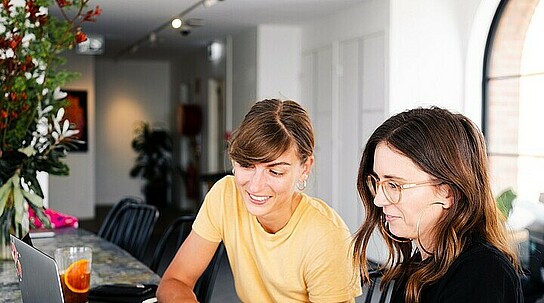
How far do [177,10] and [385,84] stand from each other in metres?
2.34

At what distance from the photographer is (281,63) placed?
325 inches

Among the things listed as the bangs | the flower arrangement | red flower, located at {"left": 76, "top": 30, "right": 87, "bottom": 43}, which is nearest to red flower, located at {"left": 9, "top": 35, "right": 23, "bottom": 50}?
the flower arrangement

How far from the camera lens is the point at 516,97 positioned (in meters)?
5.75

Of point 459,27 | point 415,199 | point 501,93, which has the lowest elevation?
point 415,199

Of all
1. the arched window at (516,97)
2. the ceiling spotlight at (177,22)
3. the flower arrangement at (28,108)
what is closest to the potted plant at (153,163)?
the ceiling spotlight at (177,22)

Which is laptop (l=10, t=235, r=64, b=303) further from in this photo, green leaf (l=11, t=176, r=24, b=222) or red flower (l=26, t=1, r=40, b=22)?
red flower (l=26, t=1, r=40, b=22)

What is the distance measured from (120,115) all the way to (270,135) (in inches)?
422

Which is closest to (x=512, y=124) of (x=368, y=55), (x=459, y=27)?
(x=459, y=27)

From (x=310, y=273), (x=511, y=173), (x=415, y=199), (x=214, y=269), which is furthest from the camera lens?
(x=511, y=173)

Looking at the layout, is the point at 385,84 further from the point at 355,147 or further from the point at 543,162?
the point at 543,162

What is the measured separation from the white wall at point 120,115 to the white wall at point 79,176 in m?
1.77

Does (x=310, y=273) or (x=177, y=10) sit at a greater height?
(x=177, y=10)

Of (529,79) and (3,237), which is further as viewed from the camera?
(529,79)

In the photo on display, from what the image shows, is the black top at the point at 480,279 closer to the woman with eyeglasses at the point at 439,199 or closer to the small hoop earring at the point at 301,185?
the woman with eyeglasses at the point at 439,199
